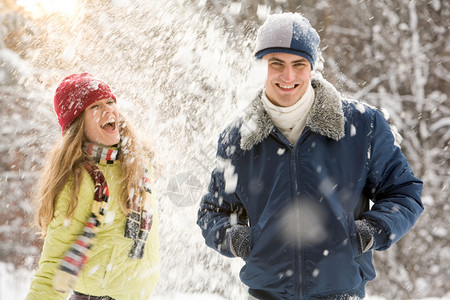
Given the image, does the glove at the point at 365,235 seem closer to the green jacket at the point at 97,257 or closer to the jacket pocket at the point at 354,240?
the jacket pocket at the point at 354,240

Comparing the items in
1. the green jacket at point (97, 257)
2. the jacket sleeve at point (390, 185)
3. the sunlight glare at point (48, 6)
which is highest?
the jacket sleeve at point (390, 185)

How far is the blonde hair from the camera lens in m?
2.36

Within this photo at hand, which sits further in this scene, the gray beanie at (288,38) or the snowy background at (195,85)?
the snowy background at (195,85)

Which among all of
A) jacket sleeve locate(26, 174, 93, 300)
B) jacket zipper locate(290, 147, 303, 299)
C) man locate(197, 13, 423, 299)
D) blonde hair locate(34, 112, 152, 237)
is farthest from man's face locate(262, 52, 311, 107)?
jacket sleeve locate(26, 174, 93, 300)

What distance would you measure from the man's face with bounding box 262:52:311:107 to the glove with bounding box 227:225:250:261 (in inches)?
20.5

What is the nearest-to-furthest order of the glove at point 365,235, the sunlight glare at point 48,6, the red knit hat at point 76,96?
the glove at point 365,235 < the red knit hat at point 76,96 < the sunlight glare at point 48,6

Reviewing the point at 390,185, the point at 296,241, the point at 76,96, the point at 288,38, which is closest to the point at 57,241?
the point at 76,96

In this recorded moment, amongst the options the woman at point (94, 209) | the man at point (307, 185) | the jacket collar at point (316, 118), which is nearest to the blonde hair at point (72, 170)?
the woman at point (94, 209)

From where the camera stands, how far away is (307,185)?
1746mm

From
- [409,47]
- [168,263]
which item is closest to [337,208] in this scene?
[168,263]

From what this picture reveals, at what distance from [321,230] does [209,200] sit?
54 centimetres

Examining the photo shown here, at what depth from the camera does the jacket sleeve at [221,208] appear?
1.91 m

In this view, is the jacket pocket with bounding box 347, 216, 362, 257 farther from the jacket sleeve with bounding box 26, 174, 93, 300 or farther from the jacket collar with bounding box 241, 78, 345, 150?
the jacket sleeve with bounding box 26, 174, 93, 300

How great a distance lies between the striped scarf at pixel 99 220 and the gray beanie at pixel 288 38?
41.7 inches
